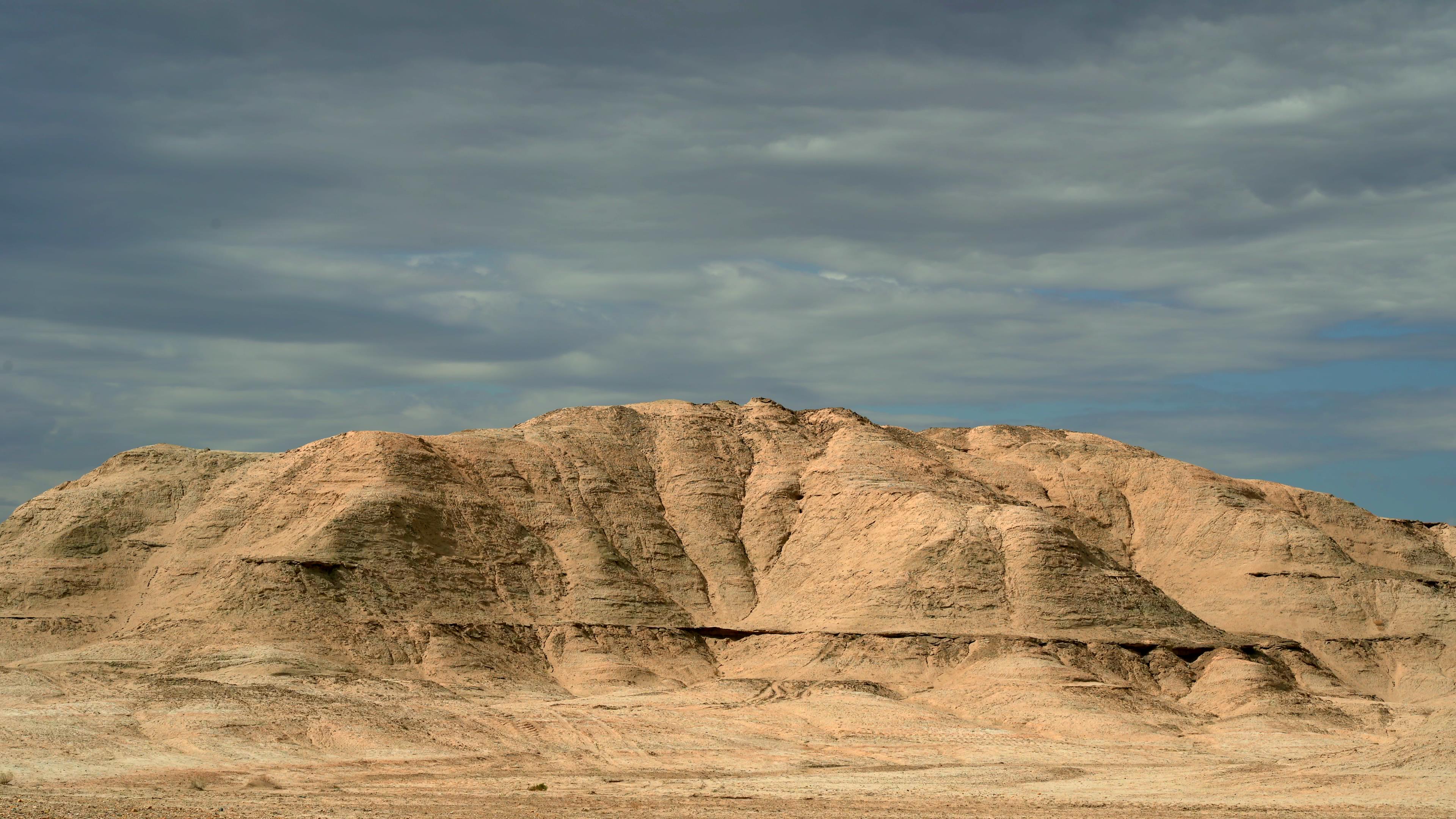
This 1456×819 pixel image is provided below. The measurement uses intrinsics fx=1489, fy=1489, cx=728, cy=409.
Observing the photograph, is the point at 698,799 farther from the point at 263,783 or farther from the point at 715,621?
the point at 715,621

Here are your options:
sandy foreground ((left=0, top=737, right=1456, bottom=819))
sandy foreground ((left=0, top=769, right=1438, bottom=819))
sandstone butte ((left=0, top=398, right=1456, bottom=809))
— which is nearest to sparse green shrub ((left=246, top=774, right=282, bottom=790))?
sandy foreground ((left=0, top=737, right=1456, bottom=819))

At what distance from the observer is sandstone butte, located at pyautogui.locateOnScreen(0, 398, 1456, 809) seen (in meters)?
42.0

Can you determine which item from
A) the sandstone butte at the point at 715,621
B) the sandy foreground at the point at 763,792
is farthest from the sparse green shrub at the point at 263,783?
the sandstone butte at the point at 715,621

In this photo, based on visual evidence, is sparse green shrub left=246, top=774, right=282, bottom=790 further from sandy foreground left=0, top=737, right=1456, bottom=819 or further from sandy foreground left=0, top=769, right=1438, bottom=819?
sandy foreground left=0, top=769, right=1438, bottom=819

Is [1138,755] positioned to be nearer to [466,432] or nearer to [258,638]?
[258,638]

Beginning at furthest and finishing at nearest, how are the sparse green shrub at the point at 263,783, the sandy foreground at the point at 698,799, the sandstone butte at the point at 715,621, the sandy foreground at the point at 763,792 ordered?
the sandstone butte at the point at 715,621
the sparse green shrub at the point at 263,783
the sandy foreground at the point at 763,792
the sandy foreground at the point at 698,799

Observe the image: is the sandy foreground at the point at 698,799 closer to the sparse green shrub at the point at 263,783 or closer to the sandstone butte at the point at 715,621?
the sparse green shrub at the point at 263,783

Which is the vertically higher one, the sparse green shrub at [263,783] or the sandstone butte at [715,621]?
the sandstone butte at [715,621]

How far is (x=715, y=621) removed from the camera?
62.7 meters

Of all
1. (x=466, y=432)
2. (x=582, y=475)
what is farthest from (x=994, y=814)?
(x=466, y=432)

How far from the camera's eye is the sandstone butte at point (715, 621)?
42.0 m

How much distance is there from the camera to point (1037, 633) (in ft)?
188

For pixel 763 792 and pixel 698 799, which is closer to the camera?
pixel 698 799

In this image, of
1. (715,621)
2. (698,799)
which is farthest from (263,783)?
(715,621)
